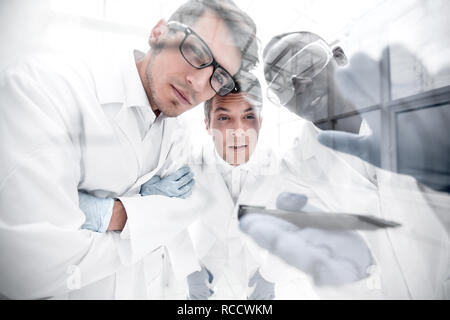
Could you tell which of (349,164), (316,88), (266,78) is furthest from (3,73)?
(349,164)

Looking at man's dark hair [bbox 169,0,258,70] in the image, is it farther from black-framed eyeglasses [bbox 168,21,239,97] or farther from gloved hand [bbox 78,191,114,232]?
gloved hand [bbox 78,191,114,232]

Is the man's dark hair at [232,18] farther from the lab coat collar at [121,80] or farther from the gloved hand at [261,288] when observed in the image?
the gloved hand at [261,288]

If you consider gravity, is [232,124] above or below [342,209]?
above

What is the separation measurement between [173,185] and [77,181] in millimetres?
235

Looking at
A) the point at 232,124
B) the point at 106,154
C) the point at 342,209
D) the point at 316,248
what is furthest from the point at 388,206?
the point at 106,154

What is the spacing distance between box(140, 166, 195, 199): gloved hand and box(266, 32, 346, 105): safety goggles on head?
0.35m

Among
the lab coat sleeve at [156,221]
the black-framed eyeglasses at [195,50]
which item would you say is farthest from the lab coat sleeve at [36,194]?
the black-framed eyeglasses at [195,50]

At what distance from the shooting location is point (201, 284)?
62 centimetres

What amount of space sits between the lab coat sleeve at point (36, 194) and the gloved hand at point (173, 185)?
0.56ft

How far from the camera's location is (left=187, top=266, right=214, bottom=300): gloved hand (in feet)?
Result: 2.00

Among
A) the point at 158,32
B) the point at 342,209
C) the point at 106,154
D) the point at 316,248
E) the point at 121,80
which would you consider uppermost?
the point at 158,32

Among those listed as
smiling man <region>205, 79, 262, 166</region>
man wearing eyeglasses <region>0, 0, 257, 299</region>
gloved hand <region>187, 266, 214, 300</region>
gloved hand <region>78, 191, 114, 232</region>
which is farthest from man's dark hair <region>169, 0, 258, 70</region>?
gloved hand <region>187, 266, 214, 300</region>

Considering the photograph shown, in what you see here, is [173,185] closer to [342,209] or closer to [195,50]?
[195,50]

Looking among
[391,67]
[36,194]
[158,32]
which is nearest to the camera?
[36,194]
